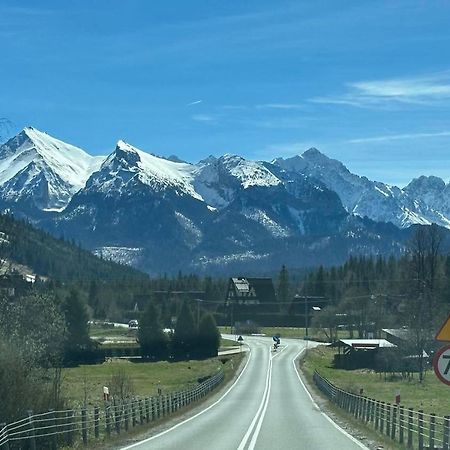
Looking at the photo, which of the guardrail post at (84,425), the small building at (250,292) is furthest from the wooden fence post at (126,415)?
the small building at (250,292)

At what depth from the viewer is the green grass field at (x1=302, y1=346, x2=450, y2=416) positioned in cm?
5128

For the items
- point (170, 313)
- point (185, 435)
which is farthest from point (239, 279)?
point (185, 435)

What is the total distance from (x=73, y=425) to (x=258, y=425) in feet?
35.5

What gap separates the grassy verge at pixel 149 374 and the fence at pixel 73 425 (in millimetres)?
19575

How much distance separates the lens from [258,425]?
35.8m

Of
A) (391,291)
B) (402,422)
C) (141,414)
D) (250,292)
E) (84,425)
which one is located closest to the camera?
(84,425)

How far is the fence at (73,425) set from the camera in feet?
72.0

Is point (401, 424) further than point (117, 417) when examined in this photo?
No

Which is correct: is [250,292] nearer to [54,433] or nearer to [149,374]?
[149,374]

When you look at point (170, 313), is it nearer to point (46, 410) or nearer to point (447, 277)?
point (447, 277)

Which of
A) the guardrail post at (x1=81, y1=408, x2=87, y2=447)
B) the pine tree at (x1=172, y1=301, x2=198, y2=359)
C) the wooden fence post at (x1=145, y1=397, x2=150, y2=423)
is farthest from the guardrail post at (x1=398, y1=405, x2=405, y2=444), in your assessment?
the pine tree at (x1=172, y1=301, x2=198, y2=359)

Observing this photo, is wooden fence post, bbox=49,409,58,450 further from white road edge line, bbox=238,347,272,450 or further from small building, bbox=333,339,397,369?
small building, bbox=333,339,397,369

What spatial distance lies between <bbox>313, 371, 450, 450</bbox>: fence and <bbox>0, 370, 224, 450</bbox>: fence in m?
7.98

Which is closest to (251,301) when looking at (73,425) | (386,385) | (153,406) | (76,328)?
(76,328)
